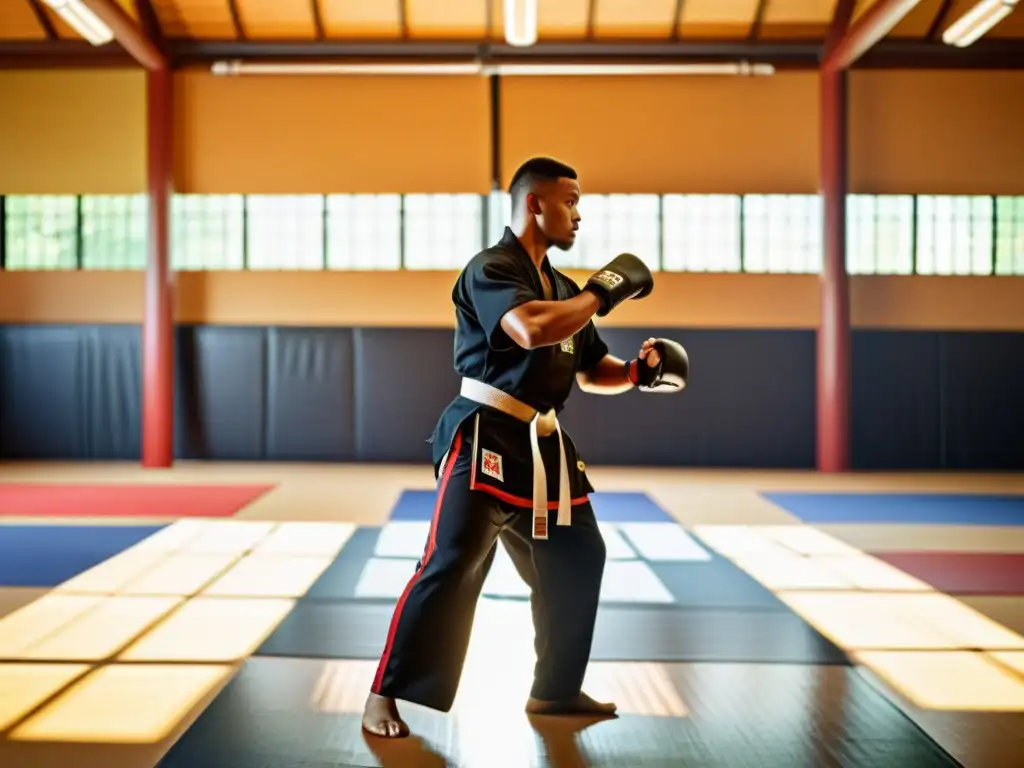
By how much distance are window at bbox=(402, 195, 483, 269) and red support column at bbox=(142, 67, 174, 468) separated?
2563mm

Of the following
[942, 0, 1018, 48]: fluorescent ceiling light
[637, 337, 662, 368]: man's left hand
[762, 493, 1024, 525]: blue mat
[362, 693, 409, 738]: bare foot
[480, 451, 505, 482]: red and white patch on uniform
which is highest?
[942, 0, 1018, 48]: fluorescent ceiling light

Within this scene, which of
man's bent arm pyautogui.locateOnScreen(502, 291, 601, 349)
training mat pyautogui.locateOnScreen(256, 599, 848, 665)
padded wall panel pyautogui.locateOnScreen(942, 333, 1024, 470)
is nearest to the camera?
man's bent arm pyautogui.locateOnScreen(502, 291, 601, 349)

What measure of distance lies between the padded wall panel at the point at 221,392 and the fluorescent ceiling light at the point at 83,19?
10.6 feet

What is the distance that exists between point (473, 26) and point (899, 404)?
6177 millimetres

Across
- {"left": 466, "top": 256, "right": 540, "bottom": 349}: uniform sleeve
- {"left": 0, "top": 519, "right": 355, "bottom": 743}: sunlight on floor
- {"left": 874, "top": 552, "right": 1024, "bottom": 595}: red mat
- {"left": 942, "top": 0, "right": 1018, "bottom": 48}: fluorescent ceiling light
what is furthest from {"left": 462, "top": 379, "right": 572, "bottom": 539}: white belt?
{"left": 942, "top": 0, "right": 1018, "bottom": 48}: fluorescent ceiling light

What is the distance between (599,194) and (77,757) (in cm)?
825

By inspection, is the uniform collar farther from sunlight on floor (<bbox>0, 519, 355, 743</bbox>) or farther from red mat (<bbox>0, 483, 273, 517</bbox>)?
red mat (<bbox>0, 483, 273, 517</bbox>)

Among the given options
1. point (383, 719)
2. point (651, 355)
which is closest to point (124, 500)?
point (383, 719)

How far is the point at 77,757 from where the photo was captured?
2238mm

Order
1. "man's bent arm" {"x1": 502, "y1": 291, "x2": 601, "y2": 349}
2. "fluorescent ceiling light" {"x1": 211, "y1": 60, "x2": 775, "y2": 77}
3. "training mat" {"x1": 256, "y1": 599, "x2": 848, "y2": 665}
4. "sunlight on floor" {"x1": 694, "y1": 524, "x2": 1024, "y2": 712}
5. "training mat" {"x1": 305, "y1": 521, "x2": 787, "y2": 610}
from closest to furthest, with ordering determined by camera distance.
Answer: "man's bent arm" {"x1": 502, "y1": 291, "x2": 601, "y2": 349}
"sunlight on floor" {"x1": 694, "y1": 524, "x2": 1024, "y2": 712}
"training mat" {"x1": 256, "y1": 599, "x2": 848, "y2": 665}
"training mat" {"x1": 305, "y1": 521, "x2": 787, "y2": 610}
"fluorescent ceiling light" {"x1": 211, "y1": 60, "x2": 775, "y2": 77}

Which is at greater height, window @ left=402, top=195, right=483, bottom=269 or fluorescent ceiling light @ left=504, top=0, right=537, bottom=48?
fluorescent ceiling light @ left=504, top=0, right=537, bottom=48

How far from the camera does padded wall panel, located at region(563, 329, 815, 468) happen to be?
375 inches

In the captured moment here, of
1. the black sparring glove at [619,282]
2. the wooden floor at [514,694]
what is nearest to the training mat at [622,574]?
the wooden floor at [514,694]

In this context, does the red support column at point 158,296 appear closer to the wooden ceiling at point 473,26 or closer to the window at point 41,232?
the wooden ceiling at point 473,26
